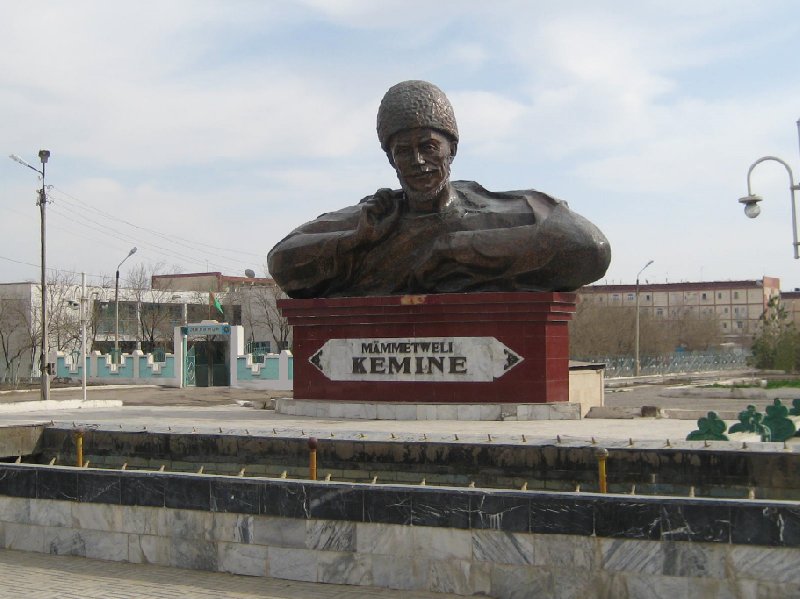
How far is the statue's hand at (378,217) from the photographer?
1364 cm

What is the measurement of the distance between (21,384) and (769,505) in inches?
1497

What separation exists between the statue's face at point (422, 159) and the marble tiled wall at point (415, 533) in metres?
6.78

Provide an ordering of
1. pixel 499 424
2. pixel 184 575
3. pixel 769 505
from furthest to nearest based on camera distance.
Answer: pixel 499 424, pixel 184 575, pixel 769 505

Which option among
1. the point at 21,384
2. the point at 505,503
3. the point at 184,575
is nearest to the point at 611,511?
the point at 505,503

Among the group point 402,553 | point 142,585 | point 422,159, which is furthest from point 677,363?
point 142,585

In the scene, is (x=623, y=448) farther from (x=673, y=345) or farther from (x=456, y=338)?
(x=673, y=345)

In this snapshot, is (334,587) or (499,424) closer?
(334,587)

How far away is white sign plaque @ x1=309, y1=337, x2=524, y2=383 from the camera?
1303 cm

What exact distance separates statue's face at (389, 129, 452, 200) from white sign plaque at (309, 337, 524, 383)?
7.39ft

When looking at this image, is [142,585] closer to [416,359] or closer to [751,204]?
[416,359]

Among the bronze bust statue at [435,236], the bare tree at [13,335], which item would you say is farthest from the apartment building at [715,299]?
the bronze bust statue at [435,236]

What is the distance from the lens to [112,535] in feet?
26.3

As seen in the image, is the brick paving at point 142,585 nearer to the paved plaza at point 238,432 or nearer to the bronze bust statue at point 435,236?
the paved plaza at point 238,432

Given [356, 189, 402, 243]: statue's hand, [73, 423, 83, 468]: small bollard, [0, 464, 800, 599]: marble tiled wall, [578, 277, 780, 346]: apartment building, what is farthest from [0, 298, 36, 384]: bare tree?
[578, 277, 780, 346]: apartment building
